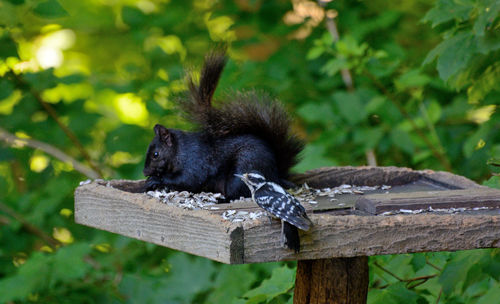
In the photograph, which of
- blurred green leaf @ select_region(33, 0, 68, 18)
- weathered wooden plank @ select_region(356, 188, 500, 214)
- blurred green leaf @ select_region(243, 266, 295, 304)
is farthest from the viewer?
blurred green leaf @ select_region(33, 0, 68, 18)

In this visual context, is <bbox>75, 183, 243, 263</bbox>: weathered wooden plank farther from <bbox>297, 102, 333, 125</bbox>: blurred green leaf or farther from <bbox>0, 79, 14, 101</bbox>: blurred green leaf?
<bbox>297, 102, 333, 125</bbox>: blurred green leaf

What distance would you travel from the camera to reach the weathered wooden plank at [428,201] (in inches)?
66.7

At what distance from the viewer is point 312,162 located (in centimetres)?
322

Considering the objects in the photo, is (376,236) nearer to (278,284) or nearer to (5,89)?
(278,284)

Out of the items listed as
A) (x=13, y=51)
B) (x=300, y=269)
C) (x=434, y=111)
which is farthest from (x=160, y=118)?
(x=300, y=269)

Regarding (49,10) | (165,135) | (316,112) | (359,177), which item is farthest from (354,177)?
(49,10)

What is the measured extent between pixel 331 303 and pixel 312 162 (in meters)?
1.43

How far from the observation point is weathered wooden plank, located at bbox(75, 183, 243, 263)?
1440 mm

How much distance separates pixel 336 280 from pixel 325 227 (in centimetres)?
35

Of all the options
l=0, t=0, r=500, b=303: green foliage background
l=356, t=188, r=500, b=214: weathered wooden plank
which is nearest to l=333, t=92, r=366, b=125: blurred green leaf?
l=0, t=0, r=500, b=303: green foliage background

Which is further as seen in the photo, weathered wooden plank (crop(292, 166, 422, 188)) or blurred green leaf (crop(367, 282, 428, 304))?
weathered wooden plank (crop(292, 166, 422, 188))

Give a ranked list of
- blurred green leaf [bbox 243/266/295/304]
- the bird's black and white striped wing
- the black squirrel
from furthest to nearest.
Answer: blurred green leaf [bbox 243/266/295/304]
the black squirrel
the bird's black and white striped wing

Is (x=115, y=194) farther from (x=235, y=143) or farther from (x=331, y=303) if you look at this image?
(x=331, y=303)

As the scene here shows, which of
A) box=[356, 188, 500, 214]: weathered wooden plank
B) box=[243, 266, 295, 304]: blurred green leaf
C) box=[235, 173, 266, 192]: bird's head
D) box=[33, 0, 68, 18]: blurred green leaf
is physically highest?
box=[33, 0, 68, 18]: blurred green leaf
